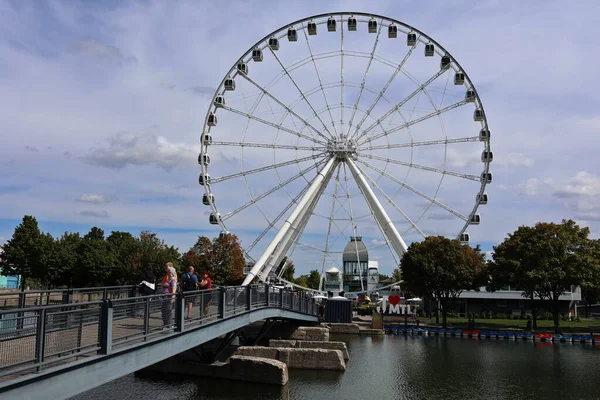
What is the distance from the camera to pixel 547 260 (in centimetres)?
5209

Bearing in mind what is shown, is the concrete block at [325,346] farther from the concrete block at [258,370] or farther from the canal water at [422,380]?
the concrete block at [258,370]

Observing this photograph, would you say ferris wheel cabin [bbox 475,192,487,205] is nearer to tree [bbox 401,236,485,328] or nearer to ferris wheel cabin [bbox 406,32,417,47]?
tree [bbox 401,236,485,328]

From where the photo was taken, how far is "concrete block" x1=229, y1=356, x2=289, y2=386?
25884 mm

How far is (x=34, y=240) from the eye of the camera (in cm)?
7650

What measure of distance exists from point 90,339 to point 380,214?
41.5 meters

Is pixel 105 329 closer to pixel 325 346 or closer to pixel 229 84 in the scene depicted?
pixel 325 346

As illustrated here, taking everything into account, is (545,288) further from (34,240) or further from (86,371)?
(34,240)

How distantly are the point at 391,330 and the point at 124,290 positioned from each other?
3551 cm

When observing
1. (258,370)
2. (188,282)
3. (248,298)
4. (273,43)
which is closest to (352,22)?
(273,43)

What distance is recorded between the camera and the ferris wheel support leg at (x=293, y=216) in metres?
50.4

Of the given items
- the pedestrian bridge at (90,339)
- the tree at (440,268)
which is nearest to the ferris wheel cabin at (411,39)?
the tree at (440,268)

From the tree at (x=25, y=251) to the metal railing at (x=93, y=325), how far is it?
62.2m

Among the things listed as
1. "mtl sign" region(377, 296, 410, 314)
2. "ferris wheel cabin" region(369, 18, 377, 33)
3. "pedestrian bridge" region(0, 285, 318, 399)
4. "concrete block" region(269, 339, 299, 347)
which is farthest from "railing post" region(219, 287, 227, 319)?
"mtl sign" region(377, 296, 410, 314)

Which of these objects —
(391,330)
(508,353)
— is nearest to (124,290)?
(508,353)
